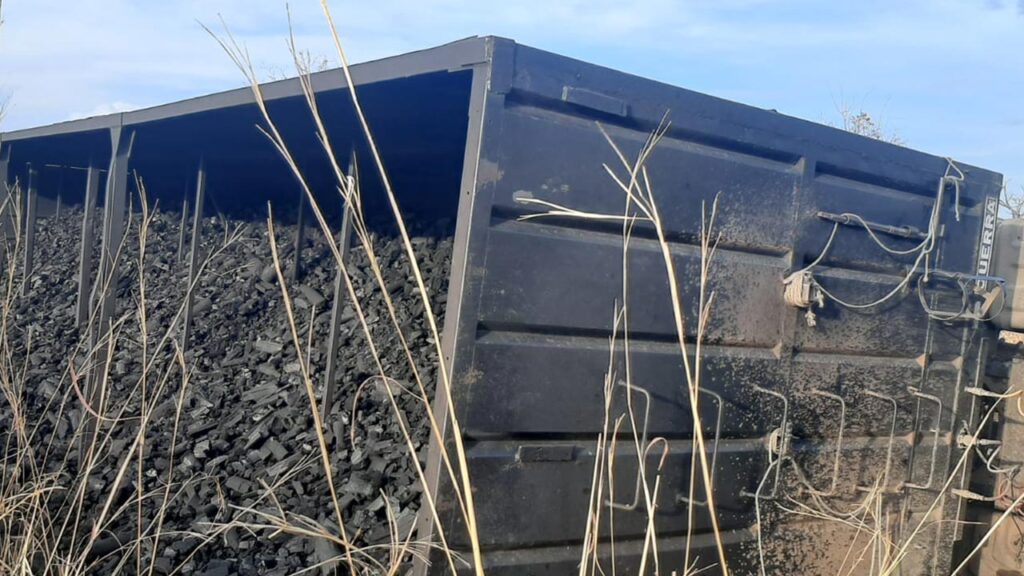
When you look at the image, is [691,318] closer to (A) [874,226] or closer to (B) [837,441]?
(B) [837,441]

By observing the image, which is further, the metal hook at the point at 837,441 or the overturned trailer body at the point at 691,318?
the metal hook at the point at 837,441

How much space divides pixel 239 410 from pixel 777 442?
3.98 m

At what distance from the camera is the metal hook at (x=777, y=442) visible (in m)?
3.52

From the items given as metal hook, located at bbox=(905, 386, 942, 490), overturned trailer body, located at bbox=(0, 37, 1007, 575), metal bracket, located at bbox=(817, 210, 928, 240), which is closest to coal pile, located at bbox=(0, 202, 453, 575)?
overturned trailer body, located at bbox=(0, 37, 1007, 575)

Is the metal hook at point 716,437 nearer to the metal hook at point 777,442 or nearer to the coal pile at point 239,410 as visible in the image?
the metal hook at point 777,442

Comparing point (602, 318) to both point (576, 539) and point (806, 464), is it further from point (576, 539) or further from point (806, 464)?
point (806, 464)

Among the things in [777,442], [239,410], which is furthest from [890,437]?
[239,410]

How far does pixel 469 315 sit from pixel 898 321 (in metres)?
2.18

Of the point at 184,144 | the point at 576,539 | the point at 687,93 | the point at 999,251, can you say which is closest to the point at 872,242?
the point at 999,251

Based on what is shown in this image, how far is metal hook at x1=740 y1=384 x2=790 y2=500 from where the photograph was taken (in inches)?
138

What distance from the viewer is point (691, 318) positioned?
3.31m

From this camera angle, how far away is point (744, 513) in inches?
138

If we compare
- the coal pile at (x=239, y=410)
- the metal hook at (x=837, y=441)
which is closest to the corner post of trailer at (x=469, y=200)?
the coal pile at (x=239, y=410)

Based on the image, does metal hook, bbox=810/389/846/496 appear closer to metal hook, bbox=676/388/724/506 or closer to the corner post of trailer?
metal hook, bbox=676/388/724/506
